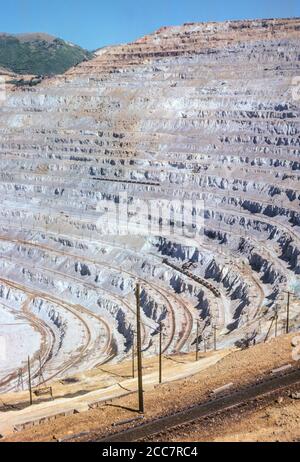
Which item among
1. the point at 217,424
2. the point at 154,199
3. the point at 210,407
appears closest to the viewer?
the point at 217,424

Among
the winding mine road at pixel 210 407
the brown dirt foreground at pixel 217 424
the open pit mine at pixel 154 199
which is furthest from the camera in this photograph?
the open pit mine at pixel 154 199

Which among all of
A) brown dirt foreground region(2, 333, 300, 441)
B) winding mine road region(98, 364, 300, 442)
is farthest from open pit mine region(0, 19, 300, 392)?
winding mine road region(98, 364, 300, 442)

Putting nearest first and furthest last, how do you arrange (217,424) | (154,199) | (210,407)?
(217,424) → (210,407) → (154,199)

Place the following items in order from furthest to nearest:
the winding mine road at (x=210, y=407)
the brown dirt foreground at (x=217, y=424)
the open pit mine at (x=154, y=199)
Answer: the open pit mine at (x=154, y=199), the winding mine road at (x=210, y=407), the brown dirt foreground at (x=217, y=424)

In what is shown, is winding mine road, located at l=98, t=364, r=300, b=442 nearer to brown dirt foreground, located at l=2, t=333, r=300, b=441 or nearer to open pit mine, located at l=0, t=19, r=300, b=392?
brown dirt foreground, located at l=2, t=333, r=300, b=441

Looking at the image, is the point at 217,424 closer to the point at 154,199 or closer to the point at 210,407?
the point at 210,407

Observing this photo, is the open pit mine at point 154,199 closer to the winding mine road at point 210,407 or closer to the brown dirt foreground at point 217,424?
the brown dirt foreground at point 217,424

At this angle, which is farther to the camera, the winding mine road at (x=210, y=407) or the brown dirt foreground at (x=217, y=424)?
the winding mine road at (x=210, y=407)

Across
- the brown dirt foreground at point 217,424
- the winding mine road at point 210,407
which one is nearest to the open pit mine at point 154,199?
the brown dirt foreground at point 217,424

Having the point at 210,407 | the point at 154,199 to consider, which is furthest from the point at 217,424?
the point at 154,199
